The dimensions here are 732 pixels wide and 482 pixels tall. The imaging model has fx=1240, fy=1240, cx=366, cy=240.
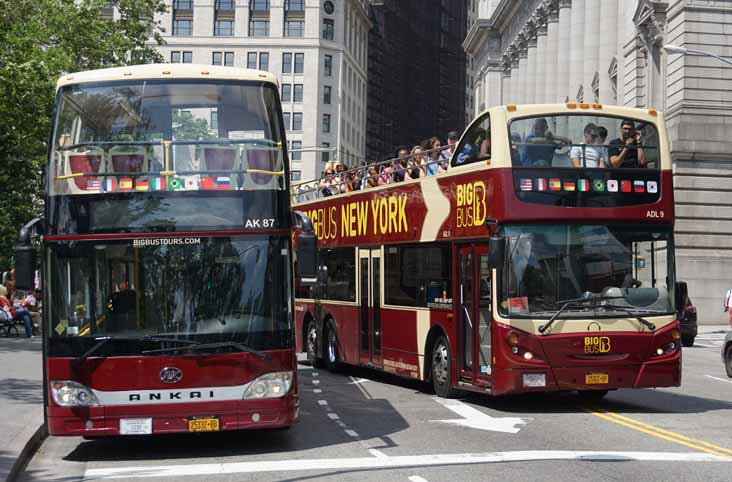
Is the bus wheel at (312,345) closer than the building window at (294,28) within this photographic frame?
Yes

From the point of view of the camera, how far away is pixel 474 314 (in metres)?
16.5

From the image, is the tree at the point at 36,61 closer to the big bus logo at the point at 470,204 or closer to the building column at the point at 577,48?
the big bus logo at the point at 470,204

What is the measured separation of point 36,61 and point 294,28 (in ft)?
272

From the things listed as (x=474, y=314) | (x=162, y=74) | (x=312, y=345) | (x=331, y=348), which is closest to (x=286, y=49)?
(x=312, y=345)

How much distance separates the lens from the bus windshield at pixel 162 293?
12.0 metres

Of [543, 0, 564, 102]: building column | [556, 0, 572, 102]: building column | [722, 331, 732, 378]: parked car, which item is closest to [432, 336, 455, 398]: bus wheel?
[722, 331, 732, 378]: parked car

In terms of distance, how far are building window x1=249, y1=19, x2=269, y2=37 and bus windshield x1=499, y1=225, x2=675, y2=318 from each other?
327ft

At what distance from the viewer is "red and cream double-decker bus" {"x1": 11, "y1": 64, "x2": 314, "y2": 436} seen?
11984 millimetres

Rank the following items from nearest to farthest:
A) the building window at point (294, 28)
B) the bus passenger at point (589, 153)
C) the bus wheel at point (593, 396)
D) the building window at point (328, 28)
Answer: the bus passenger at point (589, 153) < the bus wheel at point (593, 396) < the building window at point (294, 28) < the building window at point (328, 28)

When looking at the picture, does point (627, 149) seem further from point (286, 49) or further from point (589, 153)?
point (286, 49)

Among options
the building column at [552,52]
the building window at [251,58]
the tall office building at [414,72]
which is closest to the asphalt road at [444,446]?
the building column at [552,52]

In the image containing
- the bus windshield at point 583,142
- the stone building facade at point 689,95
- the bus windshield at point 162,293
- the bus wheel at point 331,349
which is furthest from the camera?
the stone building facade at point 689,95

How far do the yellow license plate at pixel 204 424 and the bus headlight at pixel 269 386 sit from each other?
0.38 m

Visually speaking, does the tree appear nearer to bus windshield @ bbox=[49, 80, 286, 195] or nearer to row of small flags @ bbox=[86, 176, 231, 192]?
bus windshield @ bbox=[49, 80, 286, 195]
